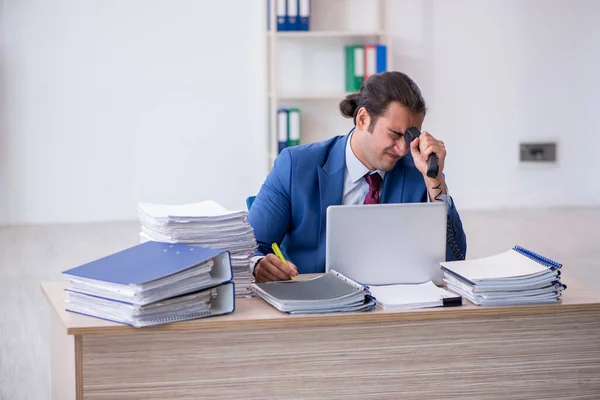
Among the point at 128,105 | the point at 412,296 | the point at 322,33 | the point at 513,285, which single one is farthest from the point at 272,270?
the point at 128,105

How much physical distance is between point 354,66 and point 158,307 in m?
4.77

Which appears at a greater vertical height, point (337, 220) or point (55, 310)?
point (337, 220)

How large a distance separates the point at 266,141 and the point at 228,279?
15.4 feet

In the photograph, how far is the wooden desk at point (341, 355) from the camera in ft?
5.90

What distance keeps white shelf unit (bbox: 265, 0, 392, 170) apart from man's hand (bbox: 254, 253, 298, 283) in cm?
418

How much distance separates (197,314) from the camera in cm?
184

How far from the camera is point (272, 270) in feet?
7.39

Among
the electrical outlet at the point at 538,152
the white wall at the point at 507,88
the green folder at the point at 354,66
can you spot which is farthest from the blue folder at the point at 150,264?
the electrical outlet at the point at 538,152

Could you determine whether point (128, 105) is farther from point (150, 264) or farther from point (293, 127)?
point (150, 264)

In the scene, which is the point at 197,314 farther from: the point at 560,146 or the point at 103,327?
the point at 560,146

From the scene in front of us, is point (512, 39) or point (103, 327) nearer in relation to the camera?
point (103, 327)

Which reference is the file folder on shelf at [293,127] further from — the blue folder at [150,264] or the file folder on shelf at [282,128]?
the blue folder at [150,264]

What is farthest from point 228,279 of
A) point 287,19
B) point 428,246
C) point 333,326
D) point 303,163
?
point 287,19

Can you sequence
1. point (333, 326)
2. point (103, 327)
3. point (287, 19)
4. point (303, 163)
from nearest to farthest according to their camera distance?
1. point (103, 327)
2. point (333, 326)
3. point (303, 163)
4. point (287, 19)
